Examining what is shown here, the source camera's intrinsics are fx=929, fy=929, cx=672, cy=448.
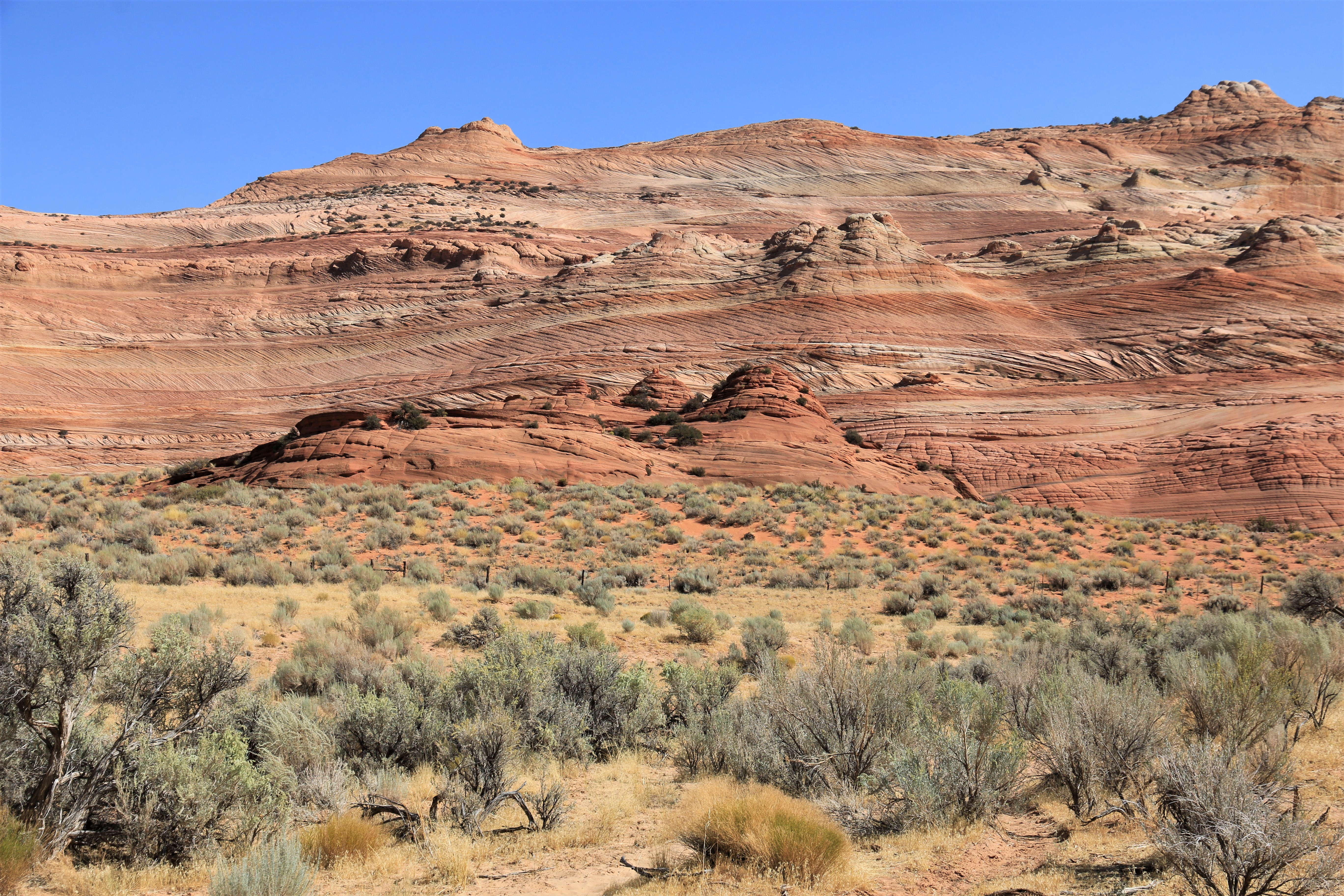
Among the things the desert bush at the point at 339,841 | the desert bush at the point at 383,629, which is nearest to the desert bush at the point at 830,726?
the desert bush at the point at 339,841

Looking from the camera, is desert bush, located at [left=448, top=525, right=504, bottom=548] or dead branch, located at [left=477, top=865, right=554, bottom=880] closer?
dead branch, located at [left=477, top=865, right=554, bottom=880]

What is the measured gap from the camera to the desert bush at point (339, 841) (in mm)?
5617

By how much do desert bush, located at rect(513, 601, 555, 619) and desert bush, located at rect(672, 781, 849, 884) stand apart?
770 centimetres

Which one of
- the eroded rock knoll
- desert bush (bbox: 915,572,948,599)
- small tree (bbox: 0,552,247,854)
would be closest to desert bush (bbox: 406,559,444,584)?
desert bush (bbox: 915,572,948,599)

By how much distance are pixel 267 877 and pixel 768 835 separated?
8.75 ft

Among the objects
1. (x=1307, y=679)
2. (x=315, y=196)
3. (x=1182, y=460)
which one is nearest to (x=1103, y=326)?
(x=1182, y=460)

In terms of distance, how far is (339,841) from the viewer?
5.70 meters

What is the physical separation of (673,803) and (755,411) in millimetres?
27036

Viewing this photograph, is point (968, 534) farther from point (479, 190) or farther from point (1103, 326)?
point (479, 190)

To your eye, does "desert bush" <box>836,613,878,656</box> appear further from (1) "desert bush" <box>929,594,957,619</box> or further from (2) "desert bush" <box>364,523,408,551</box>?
(2) "desert bush" <box>364,523,408,551</box>

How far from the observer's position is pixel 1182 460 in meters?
33.3

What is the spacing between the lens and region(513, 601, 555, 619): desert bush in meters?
13.4

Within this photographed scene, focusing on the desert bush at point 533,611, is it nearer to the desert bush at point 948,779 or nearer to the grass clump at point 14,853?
the desert bush at point 948,779

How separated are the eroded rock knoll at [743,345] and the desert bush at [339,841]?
68.6 feet
